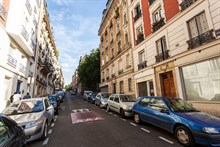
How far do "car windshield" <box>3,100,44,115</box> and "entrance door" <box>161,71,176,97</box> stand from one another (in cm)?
970

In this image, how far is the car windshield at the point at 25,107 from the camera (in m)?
5.49

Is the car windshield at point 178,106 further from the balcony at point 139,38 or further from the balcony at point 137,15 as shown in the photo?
the balcony at point 137,15

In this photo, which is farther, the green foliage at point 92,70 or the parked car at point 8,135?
the green foliage at point 92,70

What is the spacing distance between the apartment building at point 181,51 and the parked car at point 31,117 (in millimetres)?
8939

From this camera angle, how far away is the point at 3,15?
9672mm

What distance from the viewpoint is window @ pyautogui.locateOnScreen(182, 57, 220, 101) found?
24.7ft

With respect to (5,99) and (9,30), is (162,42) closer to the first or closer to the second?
(9,30)

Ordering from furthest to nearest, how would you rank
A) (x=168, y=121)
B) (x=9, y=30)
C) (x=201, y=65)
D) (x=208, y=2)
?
1. (x=9, y=30)
2. (x=201, y=65)
3. (x=208, y=2)
4. (x=168, y=121)

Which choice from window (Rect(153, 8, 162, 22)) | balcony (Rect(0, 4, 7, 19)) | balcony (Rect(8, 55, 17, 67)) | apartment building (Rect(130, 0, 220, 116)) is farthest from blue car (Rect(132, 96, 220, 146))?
balcony (Rect(0, 4, 7, 19))

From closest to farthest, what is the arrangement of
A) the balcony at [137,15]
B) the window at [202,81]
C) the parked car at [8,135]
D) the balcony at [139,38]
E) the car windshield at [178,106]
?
the parked car at [8,135] < the car windshield at [178,106] < the window at [202,81] < the balcony at [139,38] < the balcony at [137,15]

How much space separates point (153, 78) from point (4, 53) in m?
12.8

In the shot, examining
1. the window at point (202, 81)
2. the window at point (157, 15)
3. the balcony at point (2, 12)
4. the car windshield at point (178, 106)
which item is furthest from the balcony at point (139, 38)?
the balcony at point (2, 12)

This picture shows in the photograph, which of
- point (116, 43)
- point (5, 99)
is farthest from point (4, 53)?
point (116, 43)

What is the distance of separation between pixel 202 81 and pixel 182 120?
5.29 metres
